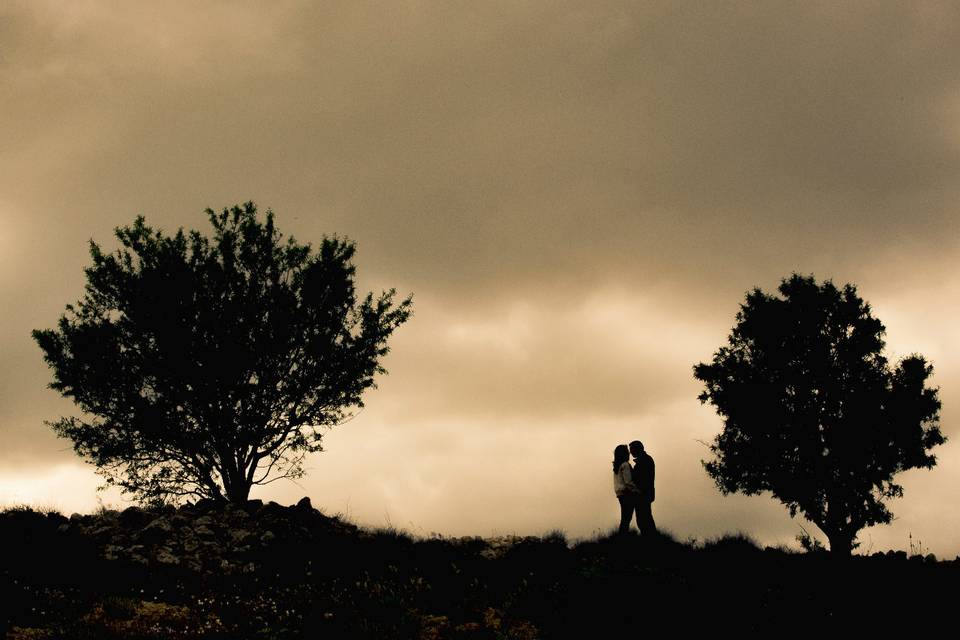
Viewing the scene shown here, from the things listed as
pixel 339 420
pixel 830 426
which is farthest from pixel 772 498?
pixel 339 420

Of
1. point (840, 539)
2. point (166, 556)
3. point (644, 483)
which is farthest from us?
point (840, 539)

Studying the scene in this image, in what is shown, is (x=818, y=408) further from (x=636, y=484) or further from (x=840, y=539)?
(x=636, y=484)

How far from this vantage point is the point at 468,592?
13.6 metres

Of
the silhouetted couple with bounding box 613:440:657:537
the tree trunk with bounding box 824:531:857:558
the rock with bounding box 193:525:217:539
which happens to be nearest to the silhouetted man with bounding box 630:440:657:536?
the silhouetted couple with bounding box 613:440:657:537

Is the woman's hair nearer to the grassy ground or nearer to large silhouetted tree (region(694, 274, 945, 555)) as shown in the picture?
the grassy ground

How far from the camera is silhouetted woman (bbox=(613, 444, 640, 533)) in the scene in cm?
1703

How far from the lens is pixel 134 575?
16.2m

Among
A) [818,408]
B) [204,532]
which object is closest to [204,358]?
[204,532]

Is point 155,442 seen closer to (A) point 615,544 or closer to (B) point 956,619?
(A) point 615,544

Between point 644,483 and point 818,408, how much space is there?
15736mm

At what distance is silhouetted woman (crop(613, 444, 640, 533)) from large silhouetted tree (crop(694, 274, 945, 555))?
14518mm

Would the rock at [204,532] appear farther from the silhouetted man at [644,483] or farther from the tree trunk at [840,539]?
the tree trunk at [840,539]

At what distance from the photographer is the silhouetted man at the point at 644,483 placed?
16922mm

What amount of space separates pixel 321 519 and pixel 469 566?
8.16 meters
